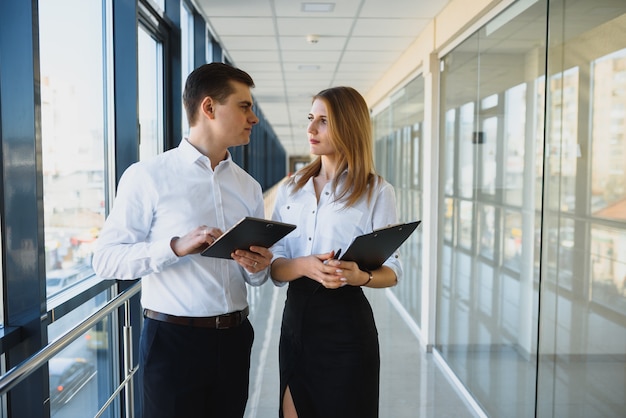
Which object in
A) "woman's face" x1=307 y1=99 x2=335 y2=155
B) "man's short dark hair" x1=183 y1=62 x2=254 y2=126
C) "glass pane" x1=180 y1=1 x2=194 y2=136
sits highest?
"glass pane" x1=180 y1=1 x2=194 y2=136

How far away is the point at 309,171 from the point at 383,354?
3443mm

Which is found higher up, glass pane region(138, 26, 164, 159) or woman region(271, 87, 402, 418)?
glass pane region(138, 26, 164, 159)

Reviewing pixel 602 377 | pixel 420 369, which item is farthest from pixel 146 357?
pixel 420 369

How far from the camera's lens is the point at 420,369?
4.95m

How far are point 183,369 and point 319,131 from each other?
981 mm

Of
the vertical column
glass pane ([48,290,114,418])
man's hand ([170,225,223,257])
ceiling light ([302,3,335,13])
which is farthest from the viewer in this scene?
the vertical column

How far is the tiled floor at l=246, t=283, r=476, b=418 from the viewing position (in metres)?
4.06

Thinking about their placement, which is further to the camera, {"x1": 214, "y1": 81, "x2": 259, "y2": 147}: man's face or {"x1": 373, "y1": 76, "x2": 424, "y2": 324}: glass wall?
{"x1": 373, "y1": 76, "x2": 424, "y2": 324}: glass wall

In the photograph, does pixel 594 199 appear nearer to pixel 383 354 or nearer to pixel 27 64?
pixel 27 64

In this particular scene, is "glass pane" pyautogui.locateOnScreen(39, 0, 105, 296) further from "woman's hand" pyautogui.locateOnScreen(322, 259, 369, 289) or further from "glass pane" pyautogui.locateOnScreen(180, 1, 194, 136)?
"glass pane" pyautogui.locateOnScreen(180, 1, 194, 136)

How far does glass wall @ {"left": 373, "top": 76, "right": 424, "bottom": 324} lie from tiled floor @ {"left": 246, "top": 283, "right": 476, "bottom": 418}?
0.48m

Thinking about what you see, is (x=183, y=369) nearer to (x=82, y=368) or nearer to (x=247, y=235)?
(x=247, y=235)

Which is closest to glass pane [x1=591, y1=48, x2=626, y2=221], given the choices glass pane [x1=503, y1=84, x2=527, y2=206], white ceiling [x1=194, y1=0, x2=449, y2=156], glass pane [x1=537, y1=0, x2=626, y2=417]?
glass pane [x1=537, y1=0, x2=626, y2=417]

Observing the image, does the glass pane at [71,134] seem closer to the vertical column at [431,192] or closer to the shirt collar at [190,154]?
the shirt collar at [190,154]
